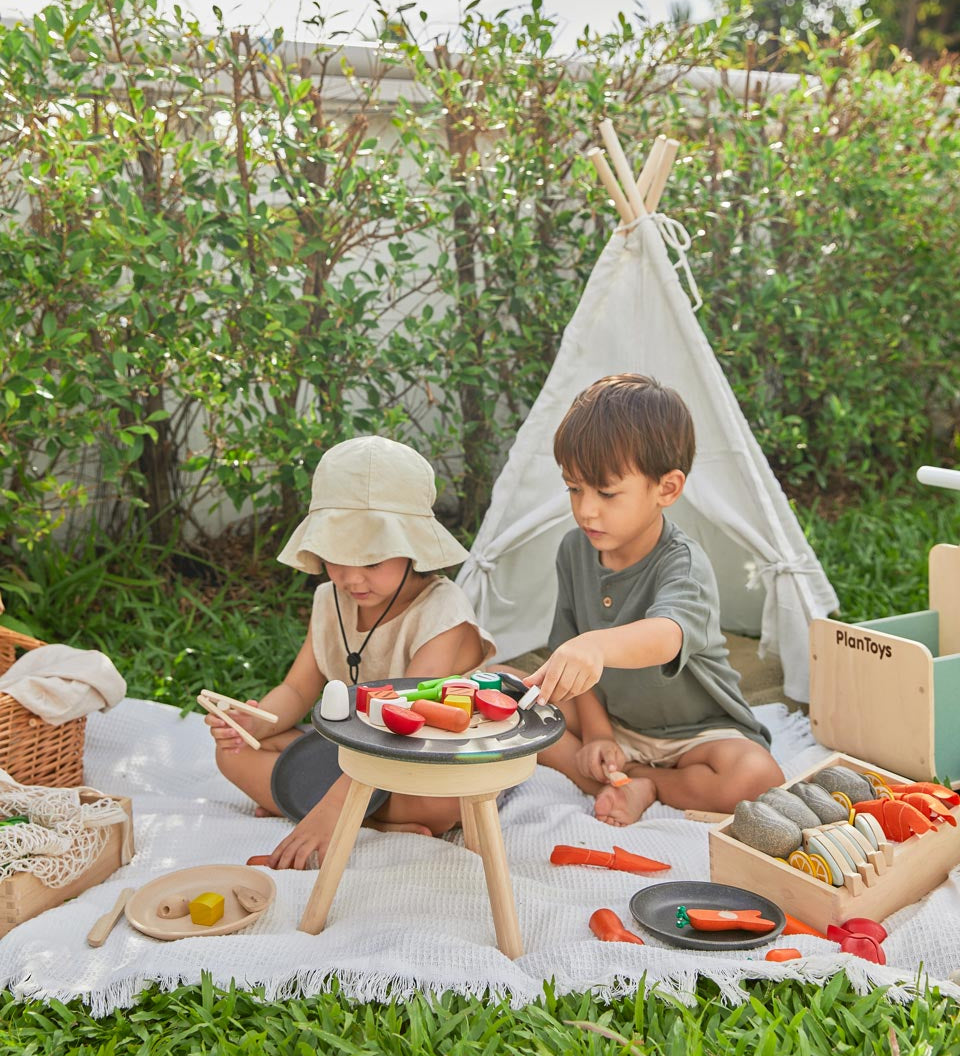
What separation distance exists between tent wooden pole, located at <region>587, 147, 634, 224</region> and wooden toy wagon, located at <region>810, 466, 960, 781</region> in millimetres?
1225

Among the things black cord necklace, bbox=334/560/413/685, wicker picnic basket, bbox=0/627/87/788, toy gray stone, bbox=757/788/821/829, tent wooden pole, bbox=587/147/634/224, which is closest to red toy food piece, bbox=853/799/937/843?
toy gray stone, bbox=757/788/821/829

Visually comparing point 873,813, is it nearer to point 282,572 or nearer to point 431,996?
point 431,996

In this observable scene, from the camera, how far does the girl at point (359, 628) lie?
2.28m

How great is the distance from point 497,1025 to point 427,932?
0.27 meters

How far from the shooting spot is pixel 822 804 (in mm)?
2086

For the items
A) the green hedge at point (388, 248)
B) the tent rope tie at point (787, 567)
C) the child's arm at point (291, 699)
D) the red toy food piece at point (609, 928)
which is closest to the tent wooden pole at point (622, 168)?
the green hedge at point (388, 248)

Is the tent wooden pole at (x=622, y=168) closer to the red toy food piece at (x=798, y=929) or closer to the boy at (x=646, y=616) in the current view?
the boy at (x=646, y=616)

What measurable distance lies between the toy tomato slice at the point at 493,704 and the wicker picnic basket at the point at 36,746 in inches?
41.2

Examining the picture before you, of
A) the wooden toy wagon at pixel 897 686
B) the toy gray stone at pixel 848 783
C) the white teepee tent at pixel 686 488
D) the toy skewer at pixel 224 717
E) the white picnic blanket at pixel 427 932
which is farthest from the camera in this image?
the white teepee tent at pixel 686 488


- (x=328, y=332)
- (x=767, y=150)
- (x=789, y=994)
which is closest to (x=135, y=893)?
(x=789, y=994)

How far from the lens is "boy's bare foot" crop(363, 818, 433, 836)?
230 centimetres

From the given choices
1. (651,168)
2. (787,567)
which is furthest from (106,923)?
(651,168)

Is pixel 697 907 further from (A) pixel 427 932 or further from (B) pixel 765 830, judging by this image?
(A) pixel 427 932

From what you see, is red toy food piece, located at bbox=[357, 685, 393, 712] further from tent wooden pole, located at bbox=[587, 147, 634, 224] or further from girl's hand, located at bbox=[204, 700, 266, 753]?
tent wooden pole, located at bbox=[587, 147, 634, 224]
